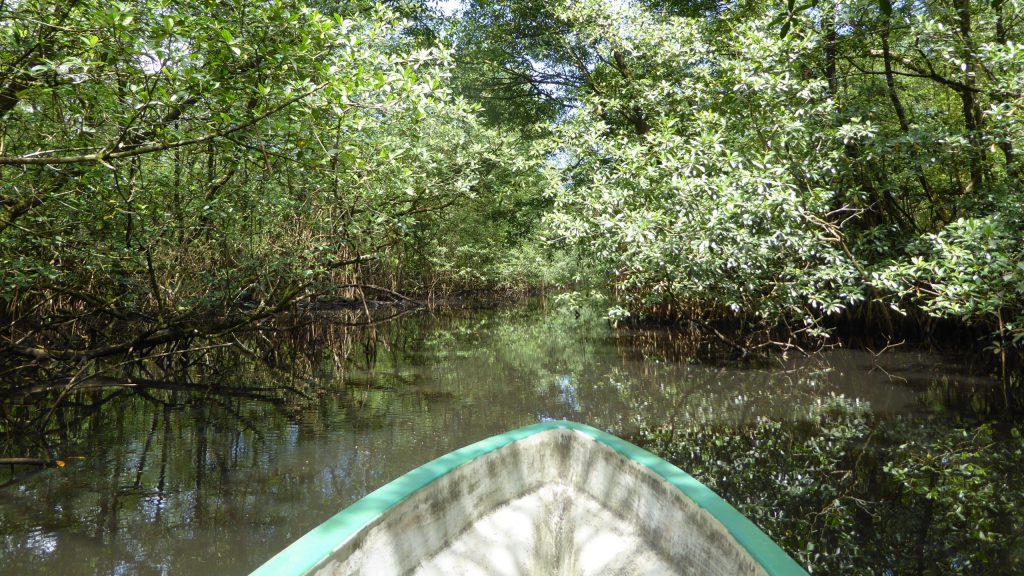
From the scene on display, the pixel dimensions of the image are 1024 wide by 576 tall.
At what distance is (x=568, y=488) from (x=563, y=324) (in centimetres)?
1319

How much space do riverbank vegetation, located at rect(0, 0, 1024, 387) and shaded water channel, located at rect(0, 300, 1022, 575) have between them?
1056mm

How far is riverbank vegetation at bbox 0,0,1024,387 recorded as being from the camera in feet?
13.7

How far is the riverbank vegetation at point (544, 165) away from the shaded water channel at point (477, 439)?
1.06 m

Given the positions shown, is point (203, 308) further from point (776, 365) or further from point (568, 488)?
point (776, 365)

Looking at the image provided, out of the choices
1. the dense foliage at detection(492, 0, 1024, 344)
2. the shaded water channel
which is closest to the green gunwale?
the shaded water channel

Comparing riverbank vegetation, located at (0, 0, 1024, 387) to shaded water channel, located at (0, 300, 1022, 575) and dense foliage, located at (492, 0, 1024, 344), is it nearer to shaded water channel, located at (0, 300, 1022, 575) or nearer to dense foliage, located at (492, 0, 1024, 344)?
dense foliage, located at (492, 0, 1024, 344)

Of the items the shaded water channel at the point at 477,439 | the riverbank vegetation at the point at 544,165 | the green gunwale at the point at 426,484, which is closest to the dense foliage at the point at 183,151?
the riverbank vegetation at the point at 544,165

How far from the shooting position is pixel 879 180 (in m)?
8.43

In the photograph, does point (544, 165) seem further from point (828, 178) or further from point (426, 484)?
point (426, 484)

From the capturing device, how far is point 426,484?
6.77 feet

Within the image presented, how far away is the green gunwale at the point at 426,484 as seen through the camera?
152 cm

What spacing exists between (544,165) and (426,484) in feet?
32.1

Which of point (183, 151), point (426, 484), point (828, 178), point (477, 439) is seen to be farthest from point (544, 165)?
point (426, 484)

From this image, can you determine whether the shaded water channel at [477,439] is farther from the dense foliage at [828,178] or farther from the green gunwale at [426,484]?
the green gunwale at [426,484]
